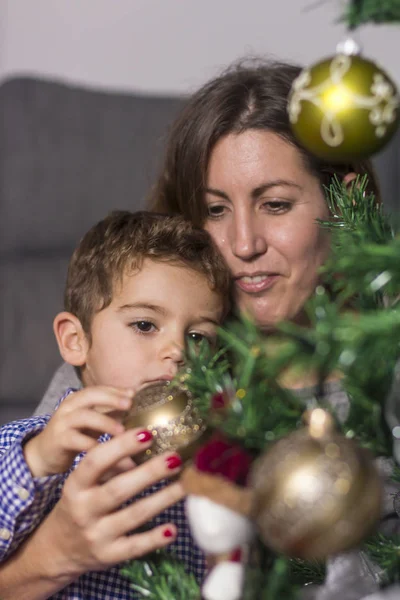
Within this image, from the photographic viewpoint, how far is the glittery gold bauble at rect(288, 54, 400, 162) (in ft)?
1.77

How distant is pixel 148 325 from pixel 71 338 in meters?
0.15

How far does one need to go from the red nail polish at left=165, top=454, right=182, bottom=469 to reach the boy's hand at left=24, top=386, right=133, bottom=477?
0.08 m

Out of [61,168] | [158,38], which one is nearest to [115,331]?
[61,168]

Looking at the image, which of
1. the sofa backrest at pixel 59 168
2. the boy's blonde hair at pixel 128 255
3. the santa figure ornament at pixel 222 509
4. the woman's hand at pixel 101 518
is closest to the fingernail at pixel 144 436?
the woman's hand at pixel 101 518

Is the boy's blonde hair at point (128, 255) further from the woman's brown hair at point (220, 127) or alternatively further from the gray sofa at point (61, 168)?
the gray sofa at point (61, 168)

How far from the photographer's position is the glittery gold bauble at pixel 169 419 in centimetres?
67

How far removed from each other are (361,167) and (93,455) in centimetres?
80

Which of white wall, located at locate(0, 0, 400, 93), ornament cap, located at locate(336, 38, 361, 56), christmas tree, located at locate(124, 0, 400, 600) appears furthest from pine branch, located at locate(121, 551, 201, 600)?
white wall, located at locate(0, 0, 400, 93)

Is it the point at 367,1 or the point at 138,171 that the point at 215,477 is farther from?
the point at 138,171

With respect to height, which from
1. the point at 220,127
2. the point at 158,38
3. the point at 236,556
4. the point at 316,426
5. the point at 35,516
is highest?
the point at 158,38

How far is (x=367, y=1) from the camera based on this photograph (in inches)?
20.5

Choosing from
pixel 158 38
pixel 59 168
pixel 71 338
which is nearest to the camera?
pixel 71 338

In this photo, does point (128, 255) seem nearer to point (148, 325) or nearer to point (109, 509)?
point (148, 325)

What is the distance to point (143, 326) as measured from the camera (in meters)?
1.04
